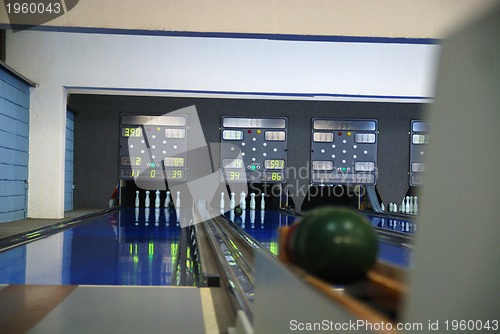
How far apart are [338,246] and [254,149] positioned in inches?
373

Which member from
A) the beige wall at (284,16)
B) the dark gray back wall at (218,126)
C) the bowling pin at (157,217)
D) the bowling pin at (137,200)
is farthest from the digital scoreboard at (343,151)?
the beige wall at (284,16)

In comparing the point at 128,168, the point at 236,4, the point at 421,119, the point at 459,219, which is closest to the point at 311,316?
the point at 459,219

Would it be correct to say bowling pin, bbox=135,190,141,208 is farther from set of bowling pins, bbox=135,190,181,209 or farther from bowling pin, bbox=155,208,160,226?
bowling pin, bbox=155,208,160,226

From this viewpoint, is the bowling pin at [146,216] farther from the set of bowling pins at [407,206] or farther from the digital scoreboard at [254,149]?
the set of bowling pins at [407,206]

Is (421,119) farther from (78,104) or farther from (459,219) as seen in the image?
(459,219)

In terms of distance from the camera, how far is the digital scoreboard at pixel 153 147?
1044cm

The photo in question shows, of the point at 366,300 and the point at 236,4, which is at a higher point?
the point at 236,4

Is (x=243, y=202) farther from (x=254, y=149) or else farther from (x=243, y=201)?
(x=254, y=149)

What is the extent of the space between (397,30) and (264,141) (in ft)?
18.1

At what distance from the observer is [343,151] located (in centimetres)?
1087

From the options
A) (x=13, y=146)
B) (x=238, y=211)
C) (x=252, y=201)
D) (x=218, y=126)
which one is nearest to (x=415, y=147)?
(x=252, y=201)

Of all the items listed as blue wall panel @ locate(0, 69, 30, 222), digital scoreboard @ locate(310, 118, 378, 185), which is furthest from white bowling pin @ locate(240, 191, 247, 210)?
blue wall panel @ locate(0, 69, 30, 222)

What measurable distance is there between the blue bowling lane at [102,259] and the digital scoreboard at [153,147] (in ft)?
12.3

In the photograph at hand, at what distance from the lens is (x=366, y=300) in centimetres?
143
